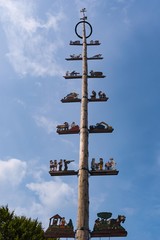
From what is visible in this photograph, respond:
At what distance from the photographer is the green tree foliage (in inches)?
922

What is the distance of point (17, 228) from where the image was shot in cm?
2414

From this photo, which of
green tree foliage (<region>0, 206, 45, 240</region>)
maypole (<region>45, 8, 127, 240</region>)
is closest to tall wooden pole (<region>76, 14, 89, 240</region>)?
maypole (<region>45, 8, 127, 240</region>)

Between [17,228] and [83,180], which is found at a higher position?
[17,228]

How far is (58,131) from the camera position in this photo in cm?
1230

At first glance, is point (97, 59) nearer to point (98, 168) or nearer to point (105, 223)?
point (98, 168)

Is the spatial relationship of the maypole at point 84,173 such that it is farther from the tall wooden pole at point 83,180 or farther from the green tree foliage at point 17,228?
the green tree foliage at point 17,228

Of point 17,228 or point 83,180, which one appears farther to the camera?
point 17,228

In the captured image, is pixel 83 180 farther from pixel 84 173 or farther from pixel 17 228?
pixel 17 228

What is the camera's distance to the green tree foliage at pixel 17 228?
23.4m

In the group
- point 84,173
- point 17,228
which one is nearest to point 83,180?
point 84,173

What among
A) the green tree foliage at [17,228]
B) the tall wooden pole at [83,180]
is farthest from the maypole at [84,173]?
the green tree foliage at [17,228]

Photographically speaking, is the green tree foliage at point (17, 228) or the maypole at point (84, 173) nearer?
the maypole at point (84, 173)

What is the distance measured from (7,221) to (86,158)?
16.0 m

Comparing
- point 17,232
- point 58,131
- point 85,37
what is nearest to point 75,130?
point 58,131
